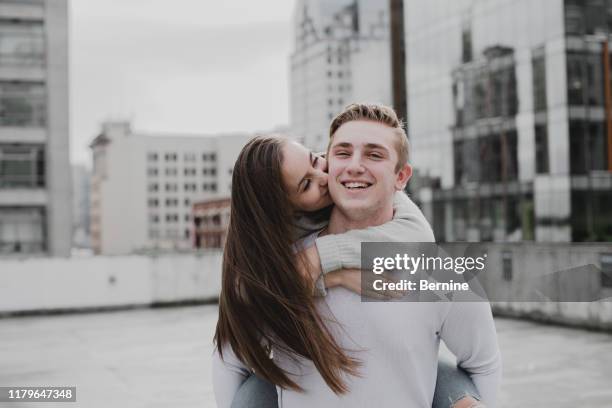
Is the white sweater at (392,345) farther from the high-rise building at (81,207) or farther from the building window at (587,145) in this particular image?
the high-rise building at (81,207)

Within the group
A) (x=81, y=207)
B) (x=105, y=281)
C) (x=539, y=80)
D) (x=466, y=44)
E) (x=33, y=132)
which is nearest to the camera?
(x=105, y=281)

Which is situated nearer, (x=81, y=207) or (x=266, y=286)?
(x=266, y=286)

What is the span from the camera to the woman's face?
2.27 meters

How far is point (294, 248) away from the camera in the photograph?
7.55 feet

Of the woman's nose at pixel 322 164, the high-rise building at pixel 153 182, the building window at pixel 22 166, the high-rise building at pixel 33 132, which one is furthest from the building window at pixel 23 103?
the high-rise building at pixel 153 182

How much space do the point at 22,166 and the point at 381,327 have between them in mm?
32891

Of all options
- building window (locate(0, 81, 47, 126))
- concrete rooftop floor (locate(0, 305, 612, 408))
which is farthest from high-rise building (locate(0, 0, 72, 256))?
concrete rooftop floor (locate(0, 305, 612, 408))

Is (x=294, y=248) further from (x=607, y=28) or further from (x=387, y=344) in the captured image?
(x=607, y=28)

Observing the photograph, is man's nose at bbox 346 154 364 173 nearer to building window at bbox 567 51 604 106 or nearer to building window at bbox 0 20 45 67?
building window at bbox 567 51 604 106

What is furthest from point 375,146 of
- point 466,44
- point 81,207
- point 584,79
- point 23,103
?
point 81,207

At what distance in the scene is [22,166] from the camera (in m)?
32.3

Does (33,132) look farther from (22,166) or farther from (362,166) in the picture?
(362,166)

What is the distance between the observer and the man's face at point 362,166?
2234mm

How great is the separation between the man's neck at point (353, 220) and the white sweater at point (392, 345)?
0.10 metres
